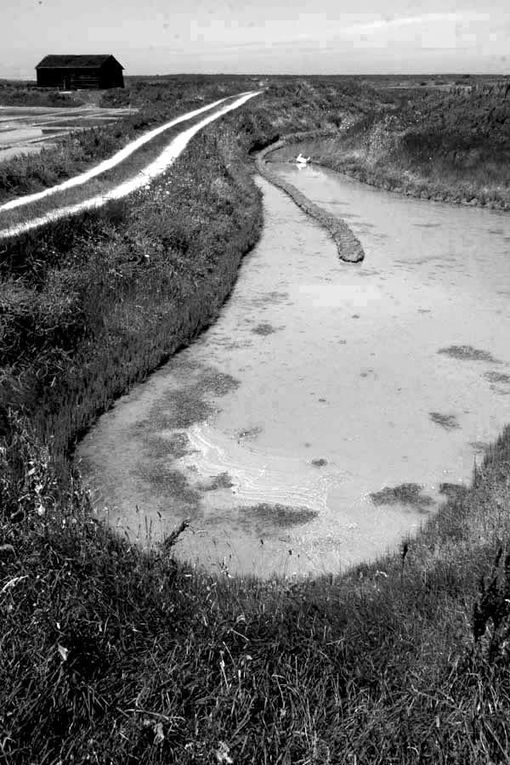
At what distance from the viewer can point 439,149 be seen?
3241 centimetres

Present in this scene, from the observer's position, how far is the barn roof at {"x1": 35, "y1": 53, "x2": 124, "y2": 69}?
84.6 meters

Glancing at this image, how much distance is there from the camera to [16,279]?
12742mm

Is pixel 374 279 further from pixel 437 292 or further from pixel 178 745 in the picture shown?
pixel 178 745

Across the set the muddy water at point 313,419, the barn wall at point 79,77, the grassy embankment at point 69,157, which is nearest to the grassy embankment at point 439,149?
the grassy embankment at point 69,157

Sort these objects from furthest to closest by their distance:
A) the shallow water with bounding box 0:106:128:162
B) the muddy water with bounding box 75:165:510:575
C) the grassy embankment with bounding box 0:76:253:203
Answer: the shallow water with bounding box 0:106:128:162 < the grassy embankment with bounding box 0:76:253:203 < the muddy water with bounding box 75:165:510:575

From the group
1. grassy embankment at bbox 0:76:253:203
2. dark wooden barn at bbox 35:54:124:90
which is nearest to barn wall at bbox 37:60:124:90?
dark wooden barn at bbox 35:54:124:90

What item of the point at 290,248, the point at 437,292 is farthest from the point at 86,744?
the point at 290,248

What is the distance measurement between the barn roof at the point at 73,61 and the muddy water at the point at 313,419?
78.8 meters

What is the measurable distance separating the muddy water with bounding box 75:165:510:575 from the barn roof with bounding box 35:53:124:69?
78850 mm

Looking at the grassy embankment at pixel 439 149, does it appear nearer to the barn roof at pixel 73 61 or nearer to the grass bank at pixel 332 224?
the grass bank at pixel 332 224

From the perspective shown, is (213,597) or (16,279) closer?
(213,597)

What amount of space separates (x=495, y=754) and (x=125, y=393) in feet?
27.3

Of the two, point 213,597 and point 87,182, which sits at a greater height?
point 87,182

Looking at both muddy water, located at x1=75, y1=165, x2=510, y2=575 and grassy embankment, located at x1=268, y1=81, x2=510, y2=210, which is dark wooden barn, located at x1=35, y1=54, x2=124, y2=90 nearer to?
grassy embankment, located at x1=268, y1=81, x2=510, y2=210
